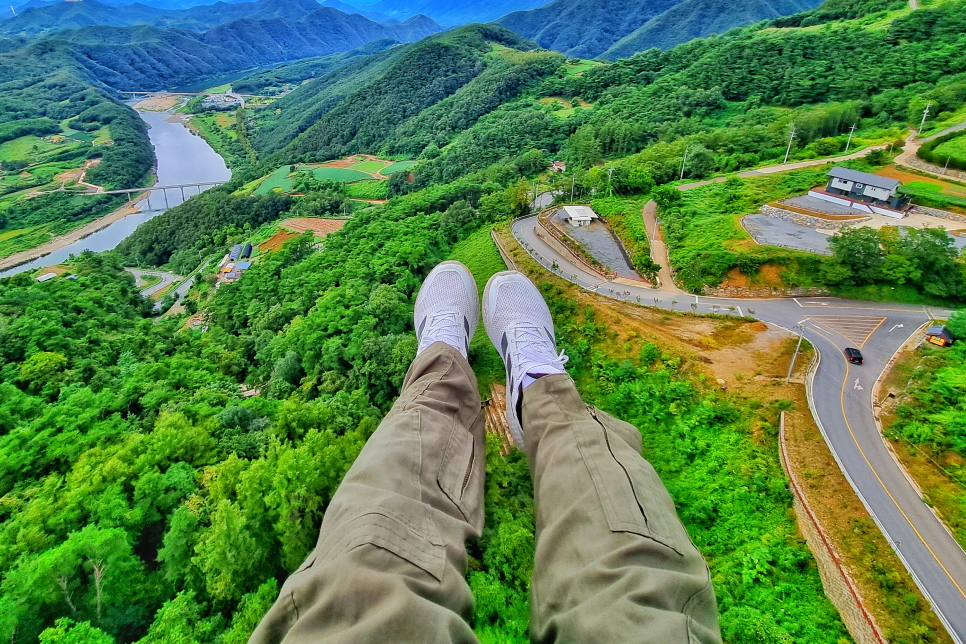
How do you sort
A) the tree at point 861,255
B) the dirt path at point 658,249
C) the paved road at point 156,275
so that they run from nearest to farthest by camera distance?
the tree at point 861,255
the dirt path at point 658,249
the paved road at point 156,275

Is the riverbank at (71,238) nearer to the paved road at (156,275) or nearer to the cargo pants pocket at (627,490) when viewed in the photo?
the paved road at (156,275)

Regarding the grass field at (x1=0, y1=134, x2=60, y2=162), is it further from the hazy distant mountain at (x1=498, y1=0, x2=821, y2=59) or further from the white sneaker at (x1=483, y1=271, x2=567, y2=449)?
the hazy distant mountain at (x1=498, y1=0, x2=821, y2=59)

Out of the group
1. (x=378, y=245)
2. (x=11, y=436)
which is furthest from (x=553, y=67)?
(x=11, y=436)

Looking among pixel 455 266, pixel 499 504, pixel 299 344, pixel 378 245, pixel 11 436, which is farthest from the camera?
pixel 378 245

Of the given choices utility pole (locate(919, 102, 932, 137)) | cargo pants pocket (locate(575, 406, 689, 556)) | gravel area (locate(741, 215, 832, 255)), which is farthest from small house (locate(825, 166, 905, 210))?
cargo pants pocket (locate(575, 406, 689, 556))

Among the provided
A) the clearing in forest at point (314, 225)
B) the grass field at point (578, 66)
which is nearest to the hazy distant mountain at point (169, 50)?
the grass field at point (578, 66)

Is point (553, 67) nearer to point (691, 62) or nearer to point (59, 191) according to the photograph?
point (691, 62)

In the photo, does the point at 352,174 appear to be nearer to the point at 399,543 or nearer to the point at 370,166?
the point at 370,166
